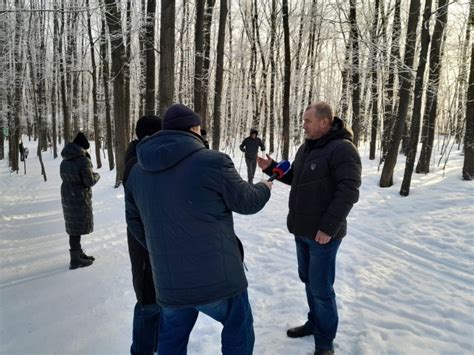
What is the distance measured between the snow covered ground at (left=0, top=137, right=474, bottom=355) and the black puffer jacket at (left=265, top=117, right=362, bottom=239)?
1248mm

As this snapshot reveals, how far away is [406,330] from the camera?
357cm

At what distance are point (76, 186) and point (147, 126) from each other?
296 centimetres

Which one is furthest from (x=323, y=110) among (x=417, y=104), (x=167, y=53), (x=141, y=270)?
(x=417, y=104)

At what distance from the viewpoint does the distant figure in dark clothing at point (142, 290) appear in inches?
112

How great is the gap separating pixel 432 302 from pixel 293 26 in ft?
71.0

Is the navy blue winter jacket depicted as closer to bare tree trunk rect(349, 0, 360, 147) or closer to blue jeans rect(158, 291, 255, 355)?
blue jeans rect(158, 291, 255, 355)

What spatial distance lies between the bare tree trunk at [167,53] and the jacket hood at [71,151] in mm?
2432

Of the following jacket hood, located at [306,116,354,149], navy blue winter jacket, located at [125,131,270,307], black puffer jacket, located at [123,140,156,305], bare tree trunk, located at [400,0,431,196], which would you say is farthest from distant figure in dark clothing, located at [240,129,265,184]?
navy blue winter jacket, located at [125,131,270,307]

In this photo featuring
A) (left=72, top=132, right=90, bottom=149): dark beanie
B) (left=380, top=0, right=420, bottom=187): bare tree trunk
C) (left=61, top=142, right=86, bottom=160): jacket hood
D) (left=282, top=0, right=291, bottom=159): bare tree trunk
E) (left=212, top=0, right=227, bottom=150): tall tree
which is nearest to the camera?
(left=61, top=142, right=86, bottom=160): jacket hood

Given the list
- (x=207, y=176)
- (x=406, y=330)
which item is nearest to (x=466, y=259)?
(x=406, y=330)

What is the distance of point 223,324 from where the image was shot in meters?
2.25

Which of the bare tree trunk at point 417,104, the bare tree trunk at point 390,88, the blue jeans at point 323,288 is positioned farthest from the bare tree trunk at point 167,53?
the bare tree trunk at point 390,88

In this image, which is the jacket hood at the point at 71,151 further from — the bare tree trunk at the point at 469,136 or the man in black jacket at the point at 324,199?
the bare tree trunk at the point at 469,136

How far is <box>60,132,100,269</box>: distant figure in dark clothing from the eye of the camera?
207 inches
